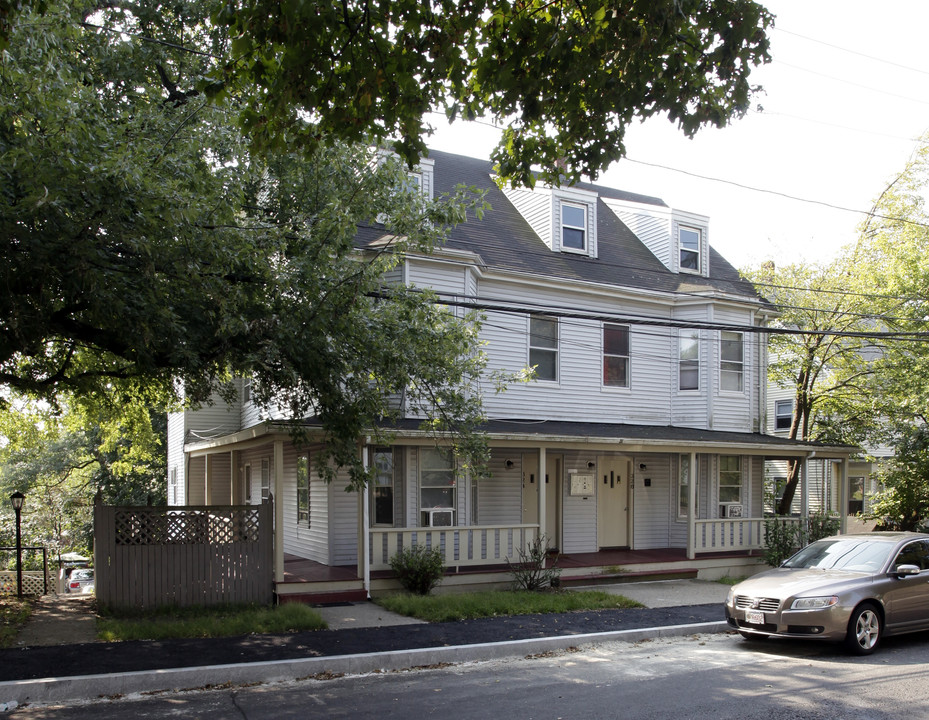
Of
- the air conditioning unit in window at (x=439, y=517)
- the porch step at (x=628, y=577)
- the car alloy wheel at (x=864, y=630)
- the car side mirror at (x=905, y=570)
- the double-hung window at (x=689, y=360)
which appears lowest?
the porch step at (x=628, y=577)

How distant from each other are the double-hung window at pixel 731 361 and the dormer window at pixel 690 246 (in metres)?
2.23

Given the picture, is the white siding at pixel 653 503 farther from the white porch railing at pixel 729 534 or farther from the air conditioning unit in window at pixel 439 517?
the air conditioning unit in window at pixel 439 517

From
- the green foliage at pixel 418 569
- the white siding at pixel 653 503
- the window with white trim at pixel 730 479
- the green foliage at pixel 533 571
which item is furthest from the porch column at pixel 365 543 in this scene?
the window with white trim at pixel 730 479

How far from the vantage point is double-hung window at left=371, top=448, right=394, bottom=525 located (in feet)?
51.7

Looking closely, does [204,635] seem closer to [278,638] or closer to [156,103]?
[278,638]

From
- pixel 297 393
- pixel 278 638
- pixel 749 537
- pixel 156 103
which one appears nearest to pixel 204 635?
pixel 278 638

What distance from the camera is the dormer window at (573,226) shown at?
19.9 m

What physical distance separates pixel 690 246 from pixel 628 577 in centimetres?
980

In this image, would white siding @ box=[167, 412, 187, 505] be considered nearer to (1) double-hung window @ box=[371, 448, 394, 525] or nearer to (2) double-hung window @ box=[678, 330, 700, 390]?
(1) double-hung window @ box=[371, 448, 394, 525]

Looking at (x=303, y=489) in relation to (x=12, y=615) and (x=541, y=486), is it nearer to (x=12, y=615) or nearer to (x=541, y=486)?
(x=541, y=486)

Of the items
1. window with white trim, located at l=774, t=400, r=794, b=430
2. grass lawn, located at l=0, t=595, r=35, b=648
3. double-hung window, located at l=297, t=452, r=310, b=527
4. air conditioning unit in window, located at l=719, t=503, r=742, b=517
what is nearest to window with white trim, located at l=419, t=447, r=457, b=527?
double-hung window, located at l=297, t=452, r=310, b=527

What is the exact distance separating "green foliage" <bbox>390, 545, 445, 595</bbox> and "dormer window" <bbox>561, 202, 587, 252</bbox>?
30.1 feet

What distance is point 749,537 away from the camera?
18.3 meters

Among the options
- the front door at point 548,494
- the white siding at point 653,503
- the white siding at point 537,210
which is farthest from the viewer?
the white siding at point 537,210
